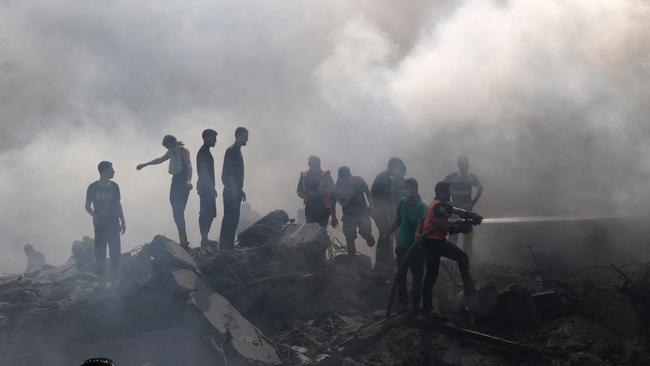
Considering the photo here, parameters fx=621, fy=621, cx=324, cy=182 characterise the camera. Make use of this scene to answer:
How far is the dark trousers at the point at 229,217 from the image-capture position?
941 centimetres

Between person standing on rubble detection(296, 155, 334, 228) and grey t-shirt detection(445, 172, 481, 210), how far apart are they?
1.99 metres

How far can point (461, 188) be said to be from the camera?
10141mm

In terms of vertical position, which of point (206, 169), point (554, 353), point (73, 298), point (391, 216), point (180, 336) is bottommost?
point (554, 353)

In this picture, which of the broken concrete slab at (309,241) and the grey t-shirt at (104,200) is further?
the broken concrete slab at (309,241)

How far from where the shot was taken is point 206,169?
30.5ft

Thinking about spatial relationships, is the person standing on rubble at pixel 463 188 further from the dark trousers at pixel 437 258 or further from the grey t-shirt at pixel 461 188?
the dark trousers at pixel 437 258

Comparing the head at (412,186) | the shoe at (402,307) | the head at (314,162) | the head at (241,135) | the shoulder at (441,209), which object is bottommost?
the shoe at (402,307)

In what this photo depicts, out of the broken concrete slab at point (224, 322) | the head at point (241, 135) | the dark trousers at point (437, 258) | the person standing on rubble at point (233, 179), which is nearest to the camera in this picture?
the broken concrete slab at point (224, 322)

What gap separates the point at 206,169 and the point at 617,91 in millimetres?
8882

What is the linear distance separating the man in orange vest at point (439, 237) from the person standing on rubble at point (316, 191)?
10.0ft

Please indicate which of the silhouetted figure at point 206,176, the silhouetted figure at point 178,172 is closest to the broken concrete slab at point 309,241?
the silhouetted figure at point 206,176

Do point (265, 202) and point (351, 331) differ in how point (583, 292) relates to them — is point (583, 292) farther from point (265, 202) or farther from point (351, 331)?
point (265, 202)

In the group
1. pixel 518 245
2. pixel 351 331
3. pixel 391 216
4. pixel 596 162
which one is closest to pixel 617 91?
pixel 596 162

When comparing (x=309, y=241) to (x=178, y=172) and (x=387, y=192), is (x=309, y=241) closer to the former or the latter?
(x=387, y=192)
